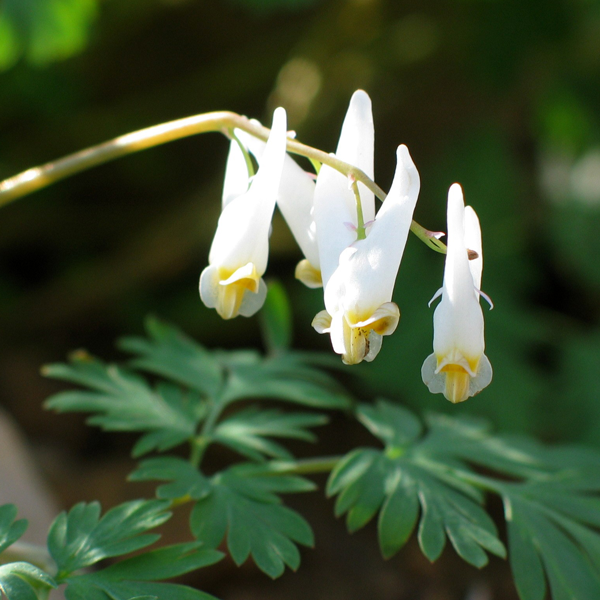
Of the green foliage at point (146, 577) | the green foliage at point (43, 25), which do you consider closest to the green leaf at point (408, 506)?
the green foliage at point (146, 577)

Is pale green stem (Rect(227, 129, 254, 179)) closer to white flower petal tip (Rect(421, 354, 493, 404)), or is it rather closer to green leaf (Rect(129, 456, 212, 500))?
white flower petal tip (Rect(421, 354, 493, 404))

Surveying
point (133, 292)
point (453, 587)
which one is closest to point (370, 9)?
point (133, 292)

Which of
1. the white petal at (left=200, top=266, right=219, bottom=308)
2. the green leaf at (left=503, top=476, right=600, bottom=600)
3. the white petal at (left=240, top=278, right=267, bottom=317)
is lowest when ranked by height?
the green leaf at (left=503, top=476, right=600, bottom=600)

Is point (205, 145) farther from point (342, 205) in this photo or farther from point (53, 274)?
point (342, 205)

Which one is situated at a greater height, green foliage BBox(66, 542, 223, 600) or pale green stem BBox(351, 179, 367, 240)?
pale green stem BBox(351, 179, 367, 240)

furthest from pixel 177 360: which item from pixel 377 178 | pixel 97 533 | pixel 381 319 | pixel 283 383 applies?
pixel 377 178

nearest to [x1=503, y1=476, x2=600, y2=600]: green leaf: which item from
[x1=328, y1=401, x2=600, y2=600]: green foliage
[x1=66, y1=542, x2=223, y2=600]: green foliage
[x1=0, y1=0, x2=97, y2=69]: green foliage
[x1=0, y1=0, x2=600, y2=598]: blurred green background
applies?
[x1=328, y1=401, x2=600, y2=600]: green foliage
